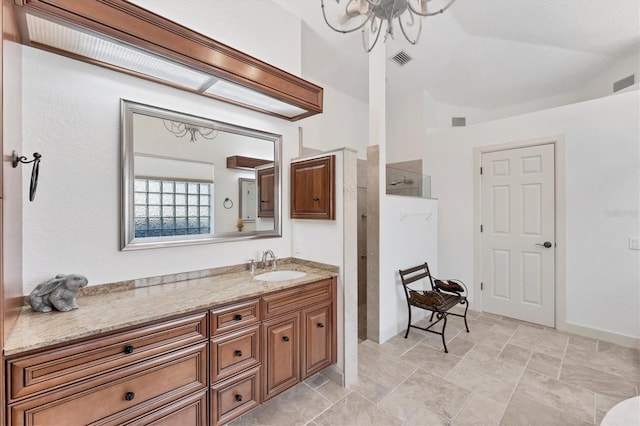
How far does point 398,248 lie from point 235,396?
7.22ft

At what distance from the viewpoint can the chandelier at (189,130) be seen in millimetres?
1982

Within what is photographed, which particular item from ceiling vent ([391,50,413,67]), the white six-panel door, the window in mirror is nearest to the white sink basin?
the window in mirror

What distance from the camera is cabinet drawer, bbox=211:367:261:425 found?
1.59 meters

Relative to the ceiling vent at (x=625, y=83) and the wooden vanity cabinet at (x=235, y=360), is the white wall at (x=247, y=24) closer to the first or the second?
the wooden vanity cabinet at (x=235, y=360)

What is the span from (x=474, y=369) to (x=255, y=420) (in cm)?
190

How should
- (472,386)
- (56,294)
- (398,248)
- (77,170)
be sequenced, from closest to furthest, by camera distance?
(56,294) < (77,170) < (472,386) < (398,248)

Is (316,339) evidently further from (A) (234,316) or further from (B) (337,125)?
(B) (337,125)

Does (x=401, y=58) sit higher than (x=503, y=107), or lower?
higher

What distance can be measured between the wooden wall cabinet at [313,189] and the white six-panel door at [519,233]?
2607 millimetres

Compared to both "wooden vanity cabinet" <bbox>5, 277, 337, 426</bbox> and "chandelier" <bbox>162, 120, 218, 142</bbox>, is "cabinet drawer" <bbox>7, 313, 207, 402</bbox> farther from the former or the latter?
"chandelier" <bbox>162, 120, 218, 142</bbox>

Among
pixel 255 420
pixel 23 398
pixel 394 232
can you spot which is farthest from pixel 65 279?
pixel 394 232

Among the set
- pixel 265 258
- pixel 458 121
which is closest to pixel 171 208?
pixel 265 258

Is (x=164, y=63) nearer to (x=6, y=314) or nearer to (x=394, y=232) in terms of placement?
(x=6, y=314)

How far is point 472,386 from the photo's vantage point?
2.21 meters
